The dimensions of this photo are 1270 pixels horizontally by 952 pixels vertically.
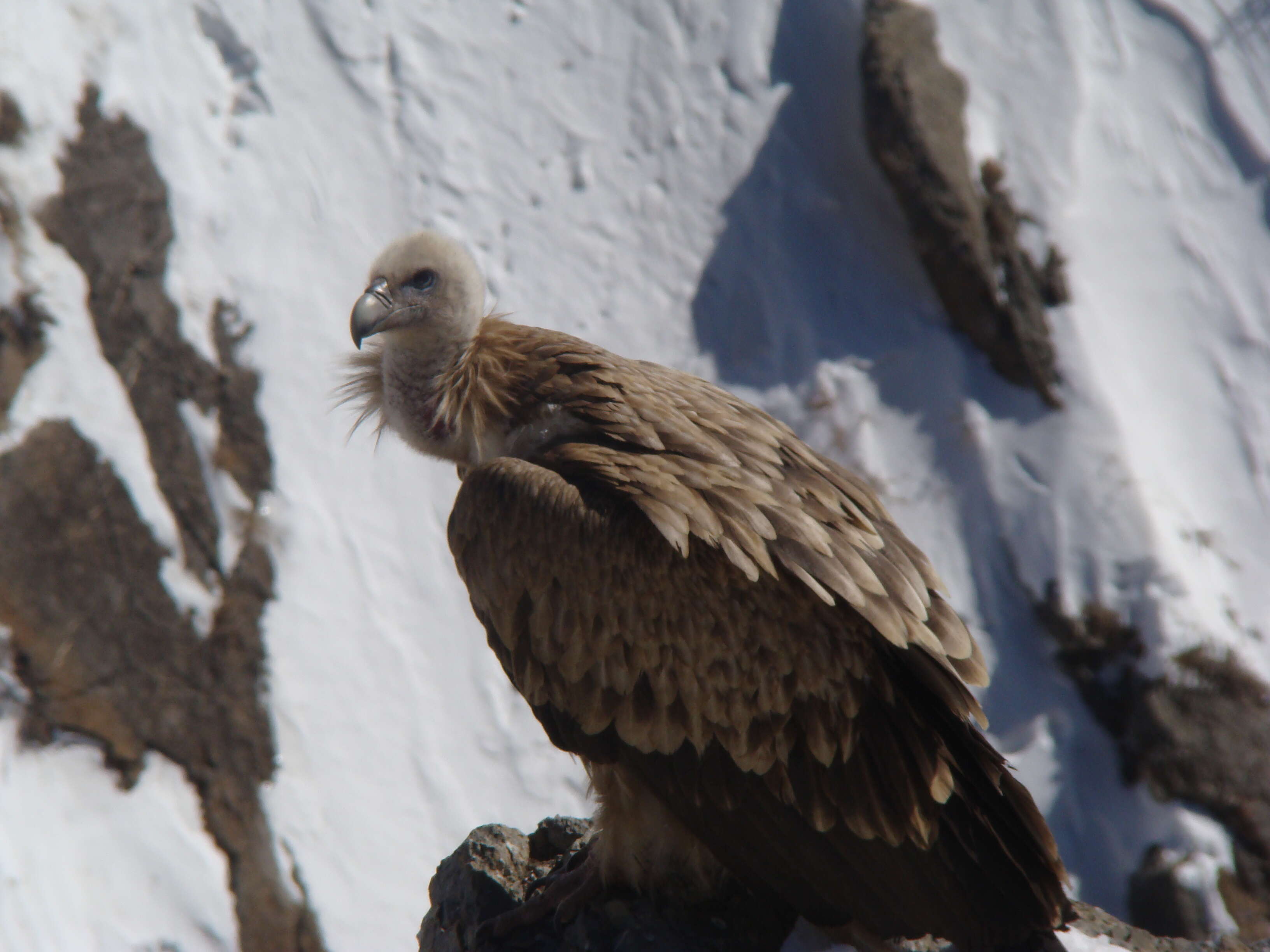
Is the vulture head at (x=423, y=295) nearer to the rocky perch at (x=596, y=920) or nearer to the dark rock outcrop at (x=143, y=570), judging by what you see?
the rocky perch at (x=596, y=920)

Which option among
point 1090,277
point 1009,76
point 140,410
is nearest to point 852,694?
point 140,410

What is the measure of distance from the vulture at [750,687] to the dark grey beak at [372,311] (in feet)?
2.64

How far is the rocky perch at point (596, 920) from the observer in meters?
3.57

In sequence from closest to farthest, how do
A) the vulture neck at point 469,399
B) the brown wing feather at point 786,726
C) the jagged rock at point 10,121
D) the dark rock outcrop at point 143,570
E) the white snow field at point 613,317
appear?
the brown wing feather at point 786,726
the vulture neck at point 469,399
the dark rock outcrop at point 143,570
the white snow field at point 613,317
the jagged rock at point 10,121

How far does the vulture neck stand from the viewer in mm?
4020

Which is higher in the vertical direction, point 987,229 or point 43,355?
point 987,229

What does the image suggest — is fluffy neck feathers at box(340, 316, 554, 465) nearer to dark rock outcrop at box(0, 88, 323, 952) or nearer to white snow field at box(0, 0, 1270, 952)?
white snow field at box(0, 0, 1270, 952)

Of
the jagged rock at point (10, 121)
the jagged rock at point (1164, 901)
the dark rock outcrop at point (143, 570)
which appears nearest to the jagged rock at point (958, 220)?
the jagged rock at point (1164, 901)

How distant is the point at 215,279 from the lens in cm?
814

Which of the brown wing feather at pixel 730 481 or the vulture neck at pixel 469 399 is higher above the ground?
the brown wing feather at pixel 730 481

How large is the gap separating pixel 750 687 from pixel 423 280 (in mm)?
2099

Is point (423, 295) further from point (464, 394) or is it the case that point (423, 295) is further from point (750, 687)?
point (750, 687)

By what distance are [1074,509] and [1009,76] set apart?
4.78 meters

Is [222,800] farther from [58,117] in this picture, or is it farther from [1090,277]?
[1090,277]
